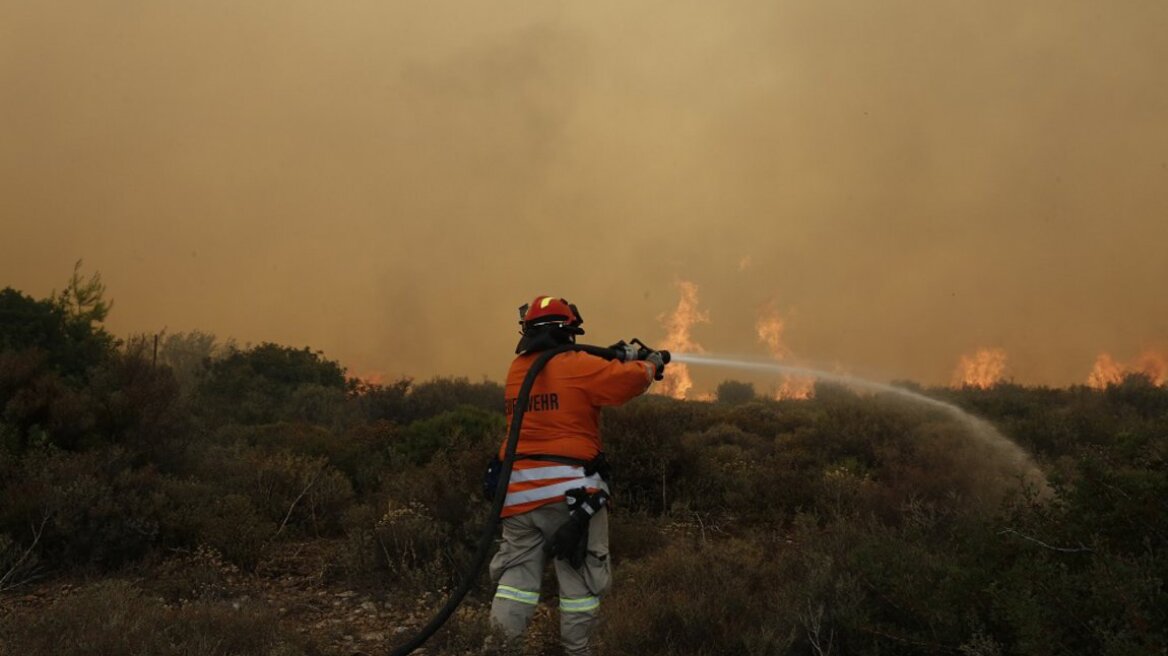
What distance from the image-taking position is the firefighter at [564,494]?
5.11 meters

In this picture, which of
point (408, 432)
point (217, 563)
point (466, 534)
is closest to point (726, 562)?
point (466, 534)

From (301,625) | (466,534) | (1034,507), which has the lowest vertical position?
(301,625)

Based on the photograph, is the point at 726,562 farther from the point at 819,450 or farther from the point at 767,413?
the point at 767,413

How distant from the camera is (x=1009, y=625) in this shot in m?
4.28

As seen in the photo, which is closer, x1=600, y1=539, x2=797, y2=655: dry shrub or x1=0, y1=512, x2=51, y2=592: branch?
x1=600, y1=539, x2=797, y2=655: dry shrub

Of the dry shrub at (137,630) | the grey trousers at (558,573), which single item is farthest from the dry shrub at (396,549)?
the grey trousers at (558,573)

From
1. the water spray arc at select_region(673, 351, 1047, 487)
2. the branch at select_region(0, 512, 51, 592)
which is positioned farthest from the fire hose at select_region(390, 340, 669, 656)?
the branch at select_region(0, 512, 51, 592)

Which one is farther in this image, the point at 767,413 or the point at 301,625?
the point at 767,413

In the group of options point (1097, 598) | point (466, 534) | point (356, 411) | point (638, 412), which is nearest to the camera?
point (1097, 598)

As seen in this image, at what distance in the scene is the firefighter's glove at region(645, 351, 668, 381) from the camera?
5.42 m

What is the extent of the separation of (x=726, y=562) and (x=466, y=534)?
7.73ft

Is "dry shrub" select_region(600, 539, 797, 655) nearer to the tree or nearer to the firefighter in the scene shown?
the firefighter

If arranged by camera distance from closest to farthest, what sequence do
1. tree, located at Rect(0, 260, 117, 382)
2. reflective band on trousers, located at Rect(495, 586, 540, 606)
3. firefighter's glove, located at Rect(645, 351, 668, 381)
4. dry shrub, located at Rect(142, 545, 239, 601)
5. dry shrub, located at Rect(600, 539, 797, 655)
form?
reflective band on trousers, located at Rect(495, 586, 540, 606)
dry shrub, located at Rect(600, 539, 797, 655)
firefighter's glove, located at Rect(645, 351, 668, 381)
dry shrub, located at Rect(142, 545, 239, 601)
tree, located at Rect(0, 260, 117, 382)

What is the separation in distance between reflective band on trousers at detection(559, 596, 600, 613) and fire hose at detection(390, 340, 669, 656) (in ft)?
1.94
